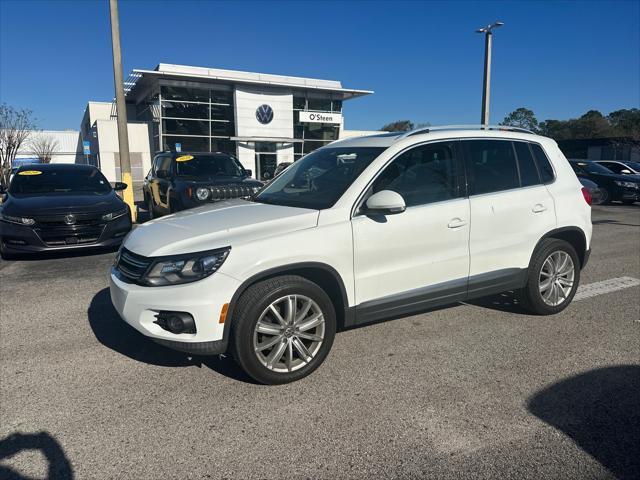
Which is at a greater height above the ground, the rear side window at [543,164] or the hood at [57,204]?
the rear side window at [543,164]

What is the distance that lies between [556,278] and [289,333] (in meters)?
2.98

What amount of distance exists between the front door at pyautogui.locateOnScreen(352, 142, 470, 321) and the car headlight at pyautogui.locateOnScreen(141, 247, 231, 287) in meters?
1.03

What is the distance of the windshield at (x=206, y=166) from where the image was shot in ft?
32.7

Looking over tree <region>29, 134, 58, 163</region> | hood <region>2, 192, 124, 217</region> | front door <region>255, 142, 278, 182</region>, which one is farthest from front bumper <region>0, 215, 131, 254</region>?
tree <region>29, 134, 58, 163</region>

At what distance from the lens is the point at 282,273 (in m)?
3.33

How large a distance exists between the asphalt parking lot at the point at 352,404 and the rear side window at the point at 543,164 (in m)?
1.42

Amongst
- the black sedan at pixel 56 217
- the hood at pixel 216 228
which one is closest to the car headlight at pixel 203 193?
the black sedan at pixel 56 217

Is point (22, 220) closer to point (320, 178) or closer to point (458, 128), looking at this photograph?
point (320, 178)

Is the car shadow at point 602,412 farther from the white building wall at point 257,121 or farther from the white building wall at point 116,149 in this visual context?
the white building wall at point 116,149

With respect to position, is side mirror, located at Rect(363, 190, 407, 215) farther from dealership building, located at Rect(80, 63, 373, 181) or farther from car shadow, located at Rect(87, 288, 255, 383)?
A: dealership building, located at Rect(80, 63, 373, 181)

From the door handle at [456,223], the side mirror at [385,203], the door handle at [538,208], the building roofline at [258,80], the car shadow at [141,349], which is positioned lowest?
the car shadow at [141,349]

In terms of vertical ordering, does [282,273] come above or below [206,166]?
below

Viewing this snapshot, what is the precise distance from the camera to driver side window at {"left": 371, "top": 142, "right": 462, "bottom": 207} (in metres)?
3.84

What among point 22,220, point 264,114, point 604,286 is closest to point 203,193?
point 22,220
